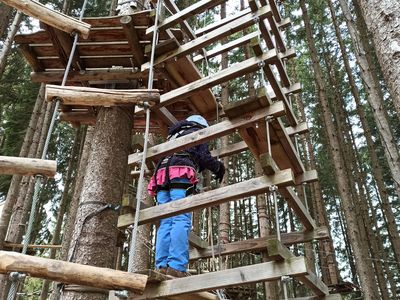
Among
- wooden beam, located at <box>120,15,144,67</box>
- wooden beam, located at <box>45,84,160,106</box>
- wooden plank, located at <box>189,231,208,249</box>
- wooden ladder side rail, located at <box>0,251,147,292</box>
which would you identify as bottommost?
wooden ladder side rail, located at <box>0,251,147,292</box>

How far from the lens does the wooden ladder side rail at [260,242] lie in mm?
3563

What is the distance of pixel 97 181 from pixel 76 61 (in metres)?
1.36

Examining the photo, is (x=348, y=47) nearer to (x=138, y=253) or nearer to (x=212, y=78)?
(x=138, y=253)

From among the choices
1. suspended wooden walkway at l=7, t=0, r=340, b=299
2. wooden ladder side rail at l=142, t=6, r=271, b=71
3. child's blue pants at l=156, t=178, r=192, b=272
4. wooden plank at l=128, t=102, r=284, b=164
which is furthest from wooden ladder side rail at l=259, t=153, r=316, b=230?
wooden ladder side rail at l=142, t=6, r=271, b=71

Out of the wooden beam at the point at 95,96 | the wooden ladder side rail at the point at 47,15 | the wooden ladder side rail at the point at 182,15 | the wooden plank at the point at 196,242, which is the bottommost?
the wooden plank at the point at 196,242

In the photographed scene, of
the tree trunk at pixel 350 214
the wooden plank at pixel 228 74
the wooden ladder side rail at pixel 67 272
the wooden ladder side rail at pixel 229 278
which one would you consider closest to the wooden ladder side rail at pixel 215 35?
the wooden plank at pixel 228 74

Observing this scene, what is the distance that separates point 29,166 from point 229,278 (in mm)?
1353

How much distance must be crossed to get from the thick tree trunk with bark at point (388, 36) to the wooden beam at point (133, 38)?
2018 mm

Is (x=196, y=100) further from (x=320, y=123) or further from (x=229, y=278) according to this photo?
(x=320, y=123)

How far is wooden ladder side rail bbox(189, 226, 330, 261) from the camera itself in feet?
11.7

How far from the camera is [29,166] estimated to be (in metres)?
2.22

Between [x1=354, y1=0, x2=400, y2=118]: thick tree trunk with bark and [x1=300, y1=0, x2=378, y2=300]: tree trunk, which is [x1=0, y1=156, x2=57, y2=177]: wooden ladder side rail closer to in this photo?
[x1=354, y1=0, x2=400, y2=118]: thick tree trunk with bark

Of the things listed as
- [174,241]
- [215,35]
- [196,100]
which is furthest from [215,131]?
[196,100]

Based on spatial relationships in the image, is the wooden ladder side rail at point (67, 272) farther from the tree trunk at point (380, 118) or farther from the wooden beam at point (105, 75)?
the tree trunk at point (380, 118)
